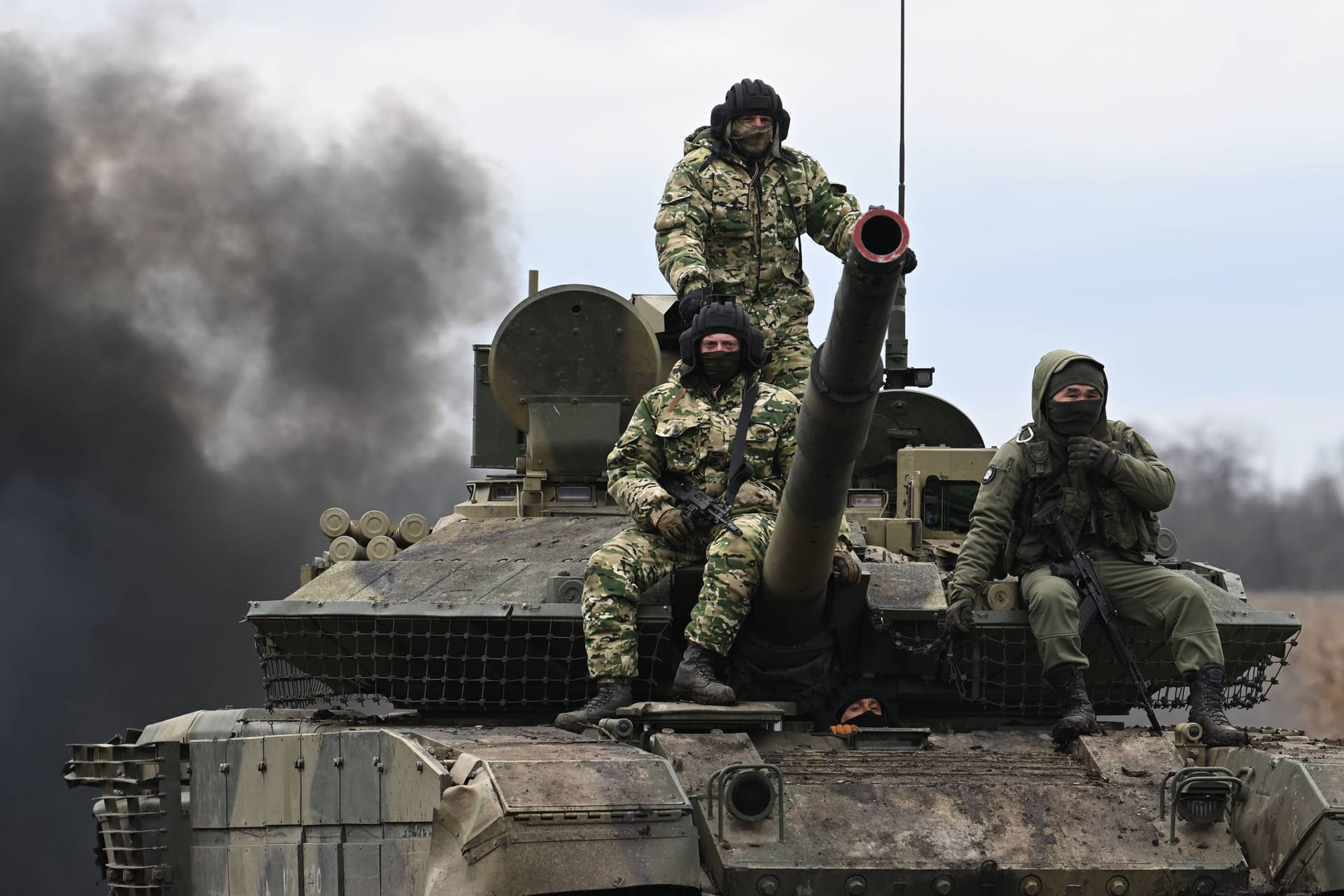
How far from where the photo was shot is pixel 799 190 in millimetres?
13672

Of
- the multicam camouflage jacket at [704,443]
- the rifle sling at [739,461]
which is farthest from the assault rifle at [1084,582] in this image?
the rifle sling at [739,461]

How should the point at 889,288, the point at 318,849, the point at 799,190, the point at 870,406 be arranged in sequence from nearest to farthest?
the point at 889,288 < the point at 870,406 < the point at 318,849 < the point at 799,190

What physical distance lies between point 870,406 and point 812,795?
1.79 m

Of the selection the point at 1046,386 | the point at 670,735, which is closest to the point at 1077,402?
the point at 1046,386

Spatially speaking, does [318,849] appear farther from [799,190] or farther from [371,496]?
[371,496]

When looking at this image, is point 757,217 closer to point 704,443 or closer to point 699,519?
point 704,443

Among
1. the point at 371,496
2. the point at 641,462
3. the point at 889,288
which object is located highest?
the point at 889,288

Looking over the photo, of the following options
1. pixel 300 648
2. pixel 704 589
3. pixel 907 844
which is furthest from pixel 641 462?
pixel 907 844

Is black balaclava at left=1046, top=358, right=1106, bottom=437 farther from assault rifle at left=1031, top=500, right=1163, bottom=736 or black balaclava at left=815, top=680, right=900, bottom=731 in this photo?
black balaclava at left=815, top=680, right=900, bottom=731

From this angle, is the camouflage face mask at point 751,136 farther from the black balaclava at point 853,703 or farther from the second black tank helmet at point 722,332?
the black balaclava at point 853,703

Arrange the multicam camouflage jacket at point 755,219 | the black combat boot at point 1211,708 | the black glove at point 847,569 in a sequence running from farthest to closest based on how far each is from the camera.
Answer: the multicam camouflage jacket at point 755,219 < the black glove at point 847,569 < the black combat boot at point 1211,708

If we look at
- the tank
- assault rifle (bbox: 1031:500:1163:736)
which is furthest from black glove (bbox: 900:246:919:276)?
assault rifle (bbox: 1031:500:1163:736)

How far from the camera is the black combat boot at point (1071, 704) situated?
1112 cm

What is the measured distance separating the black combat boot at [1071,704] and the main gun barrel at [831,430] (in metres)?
1.29
